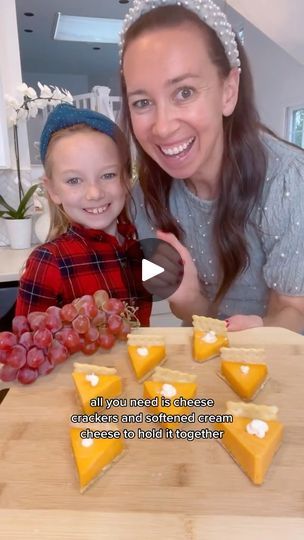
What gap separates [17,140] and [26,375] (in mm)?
1482

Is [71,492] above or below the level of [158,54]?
below

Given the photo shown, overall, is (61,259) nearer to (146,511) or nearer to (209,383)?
(209,383)

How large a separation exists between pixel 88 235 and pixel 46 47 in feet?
18.7

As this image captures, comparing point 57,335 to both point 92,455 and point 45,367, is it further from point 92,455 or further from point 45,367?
point 92,455

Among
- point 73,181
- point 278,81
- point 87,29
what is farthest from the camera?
point 87,29

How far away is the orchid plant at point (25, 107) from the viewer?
1633mm

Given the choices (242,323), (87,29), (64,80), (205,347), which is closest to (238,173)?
(242,323)

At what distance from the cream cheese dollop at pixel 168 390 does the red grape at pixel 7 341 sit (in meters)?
0.26

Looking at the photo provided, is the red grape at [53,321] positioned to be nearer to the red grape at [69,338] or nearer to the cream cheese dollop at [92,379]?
the red grape at [69,338]

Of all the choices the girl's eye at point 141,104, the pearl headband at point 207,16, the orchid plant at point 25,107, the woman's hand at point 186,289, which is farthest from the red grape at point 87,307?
the orchid plant at point 25,107

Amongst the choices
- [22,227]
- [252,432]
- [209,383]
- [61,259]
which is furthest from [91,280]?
[22,227]

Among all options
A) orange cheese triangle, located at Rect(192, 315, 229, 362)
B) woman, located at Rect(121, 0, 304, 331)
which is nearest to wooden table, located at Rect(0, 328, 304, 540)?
orange cheese triangle, located at Rect(192, 315, 229, 362)

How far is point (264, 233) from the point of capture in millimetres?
985

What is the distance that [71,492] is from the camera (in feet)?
1.41
